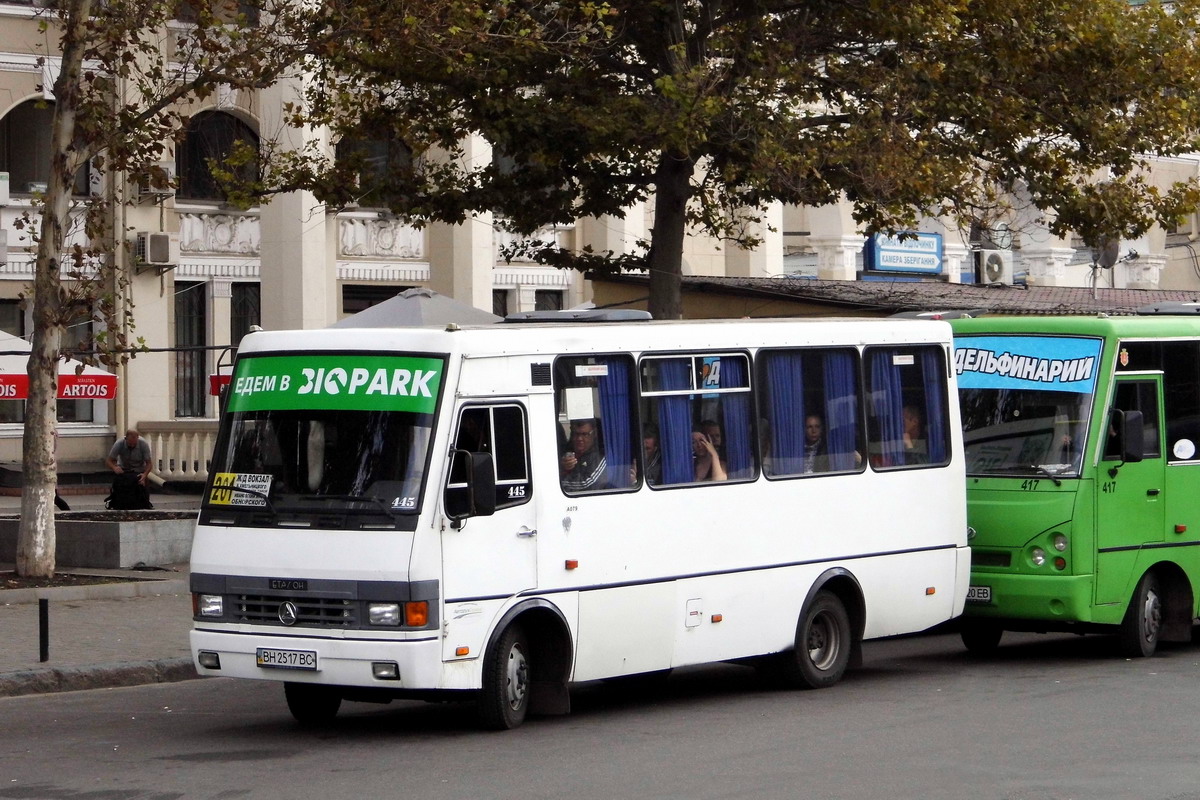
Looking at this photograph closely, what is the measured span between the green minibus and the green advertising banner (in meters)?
5.53

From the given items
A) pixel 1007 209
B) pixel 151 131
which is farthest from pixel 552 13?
pixel 1007 209

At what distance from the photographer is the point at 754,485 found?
41.1ft

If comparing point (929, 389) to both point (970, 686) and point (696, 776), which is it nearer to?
point (970, 686)

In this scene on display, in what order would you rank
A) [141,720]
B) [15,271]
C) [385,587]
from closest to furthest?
[385,587] → [141,720] → [15,271]

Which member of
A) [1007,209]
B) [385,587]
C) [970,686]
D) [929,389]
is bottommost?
[970,686]

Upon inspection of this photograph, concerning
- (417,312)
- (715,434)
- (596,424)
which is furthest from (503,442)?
(417,312)

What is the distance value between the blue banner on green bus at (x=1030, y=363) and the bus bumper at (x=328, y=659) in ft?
19.1

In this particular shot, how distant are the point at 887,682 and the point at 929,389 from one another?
2.26 metres

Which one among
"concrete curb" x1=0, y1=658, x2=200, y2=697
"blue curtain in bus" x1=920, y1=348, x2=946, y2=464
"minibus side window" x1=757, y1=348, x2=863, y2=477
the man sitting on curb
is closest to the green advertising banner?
"minibus side window" x1=757, y1=348, x2=863, y2=477

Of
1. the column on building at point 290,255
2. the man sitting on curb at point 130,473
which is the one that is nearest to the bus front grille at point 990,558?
the man sitting on curb at point 130,473

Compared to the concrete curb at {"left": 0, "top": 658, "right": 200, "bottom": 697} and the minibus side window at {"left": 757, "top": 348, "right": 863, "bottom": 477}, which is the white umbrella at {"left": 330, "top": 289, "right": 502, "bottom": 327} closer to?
the concrete curb at {"left": 0, "top": 658, "right": 200, "bottom": 697}

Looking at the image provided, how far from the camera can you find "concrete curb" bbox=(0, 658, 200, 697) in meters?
13.1

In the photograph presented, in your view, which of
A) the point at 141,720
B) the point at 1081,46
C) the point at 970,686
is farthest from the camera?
the point at 1081,46

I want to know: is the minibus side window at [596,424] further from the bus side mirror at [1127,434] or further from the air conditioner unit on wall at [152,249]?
the air conditioner unit on wall at [152,249]
